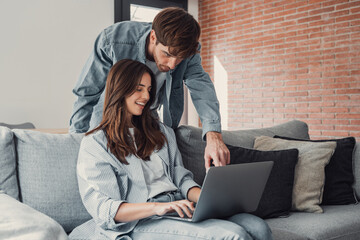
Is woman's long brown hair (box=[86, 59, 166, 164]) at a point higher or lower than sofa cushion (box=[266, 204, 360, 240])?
higher

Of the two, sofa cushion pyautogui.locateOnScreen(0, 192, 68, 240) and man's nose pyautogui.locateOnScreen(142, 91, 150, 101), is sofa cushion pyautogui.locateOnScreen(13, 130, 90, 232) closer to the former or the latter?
man's nose pyautogui.locateOnScreen(142, 91, 150, 101)

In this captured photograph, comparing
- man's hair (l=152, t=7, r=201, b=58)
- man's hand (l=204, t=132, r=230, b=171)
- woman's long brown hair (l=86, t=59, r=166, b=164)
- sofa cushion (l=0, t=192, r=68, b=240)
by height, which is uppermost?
man's hair (l=152, t=7, r=201, b=58)

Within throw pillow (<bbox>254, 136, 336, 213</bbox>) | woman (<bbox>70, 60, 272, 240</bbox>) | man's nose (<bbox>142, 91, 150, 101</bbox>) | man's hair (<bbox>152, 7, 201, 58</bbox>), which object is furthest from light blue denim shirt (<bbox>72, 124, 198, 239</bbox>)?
throw pillow (<bbox>254, 136, 336, 213</bbox>)

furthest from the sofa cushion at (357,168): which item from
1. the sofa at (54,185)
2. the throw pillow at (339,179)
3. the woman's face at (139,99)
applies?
the woman's face at (139,99)

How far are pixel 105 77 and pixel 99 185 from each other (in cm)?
67

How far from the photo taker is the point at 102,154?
1626 mm

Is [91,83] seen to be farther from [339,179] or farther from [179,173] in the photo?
[339,179]

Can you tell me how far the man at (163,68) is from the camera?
1.74 metres

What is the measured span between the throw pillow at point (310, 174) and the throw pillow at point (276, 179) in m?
0.06

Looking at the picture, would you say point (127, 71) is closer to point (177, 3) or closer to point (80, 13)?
point (80, 13)

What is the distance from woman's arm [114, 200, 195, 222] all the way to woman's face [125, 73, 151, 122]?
447 mm

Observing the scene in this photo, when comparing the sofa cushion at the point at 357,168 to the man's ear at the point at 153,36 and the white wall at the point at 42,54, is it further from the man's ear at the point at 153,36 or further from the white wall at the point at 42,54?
the white wall at the point at 42,54

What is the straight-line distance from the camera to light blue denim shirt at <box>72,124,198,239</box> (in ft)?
4.92

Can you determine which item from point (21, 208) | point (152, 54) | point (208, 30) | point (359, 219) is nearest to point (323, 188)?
point (359, 219)
